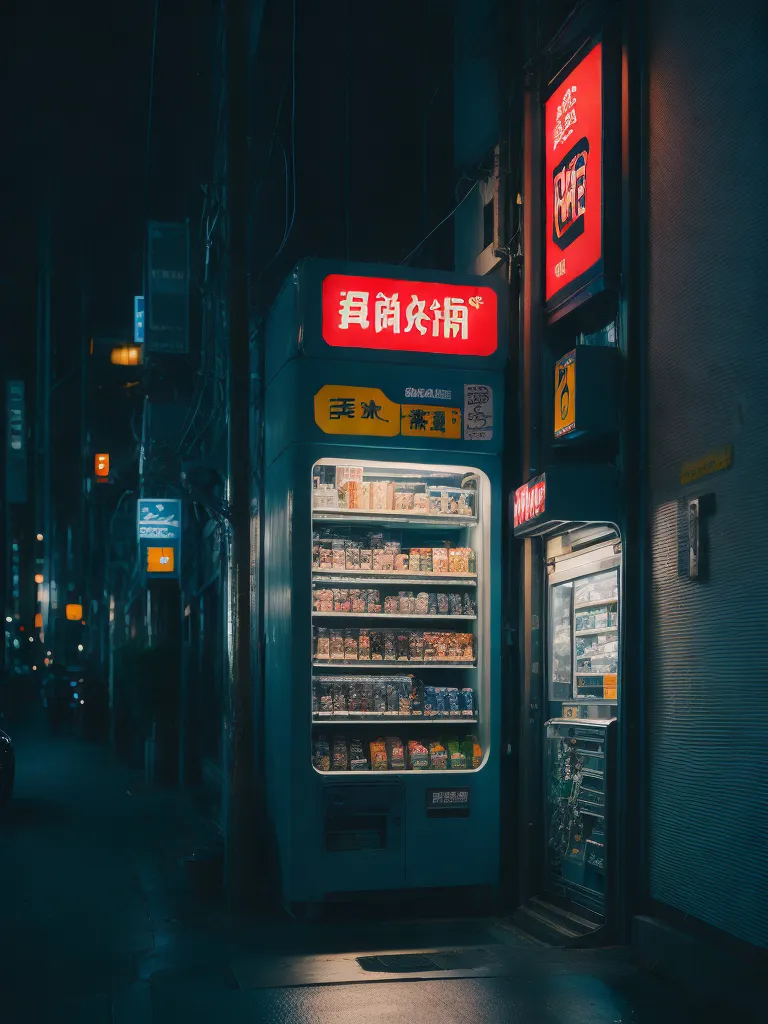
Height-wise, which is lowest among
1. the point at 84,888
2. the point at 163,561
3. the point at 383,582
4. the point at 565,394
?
the point at 84,888

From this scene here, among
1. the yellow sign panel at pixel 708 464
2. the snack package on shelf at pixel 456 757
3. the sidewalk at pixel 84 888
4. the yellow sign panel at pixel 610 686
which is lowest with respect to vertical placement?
the sidewalk at pixel 84 888

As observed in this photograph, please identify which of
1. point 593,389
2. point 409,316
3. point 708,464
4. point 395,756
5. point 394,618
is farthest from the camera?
point 394,618

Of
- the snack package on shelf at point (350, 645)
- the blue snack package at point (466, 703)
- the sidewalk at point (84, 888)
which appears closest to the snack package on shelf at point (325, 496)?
the snack package on shelf at point (350, 645)

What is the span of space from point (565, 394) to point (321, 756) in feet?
12.1

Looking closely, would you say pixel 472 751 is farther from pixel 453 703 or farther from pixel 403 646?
pixel 403 646

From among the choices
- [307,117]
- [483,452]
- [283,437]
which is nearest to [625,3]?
[483,452]

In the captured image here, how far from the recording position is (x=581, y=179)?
8.55 meters

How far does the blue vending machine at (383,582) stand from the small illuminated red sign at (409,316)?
0.01m

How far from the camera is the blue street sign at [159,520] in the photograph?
20.8 meters

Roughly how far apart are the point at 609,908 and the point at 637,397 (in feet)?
11.9

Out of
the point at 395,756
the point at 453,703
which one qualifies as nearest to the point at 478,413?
the point at 453,703

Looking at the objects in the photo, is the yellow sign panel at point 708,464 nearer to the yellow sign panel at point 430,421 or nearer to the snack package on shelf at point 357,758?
the yellow sign panel at point 430,421

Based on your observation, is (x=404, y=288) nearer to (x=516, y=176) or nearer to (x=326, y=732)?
(x=516, y=176)

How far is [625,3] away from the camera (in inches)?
318
